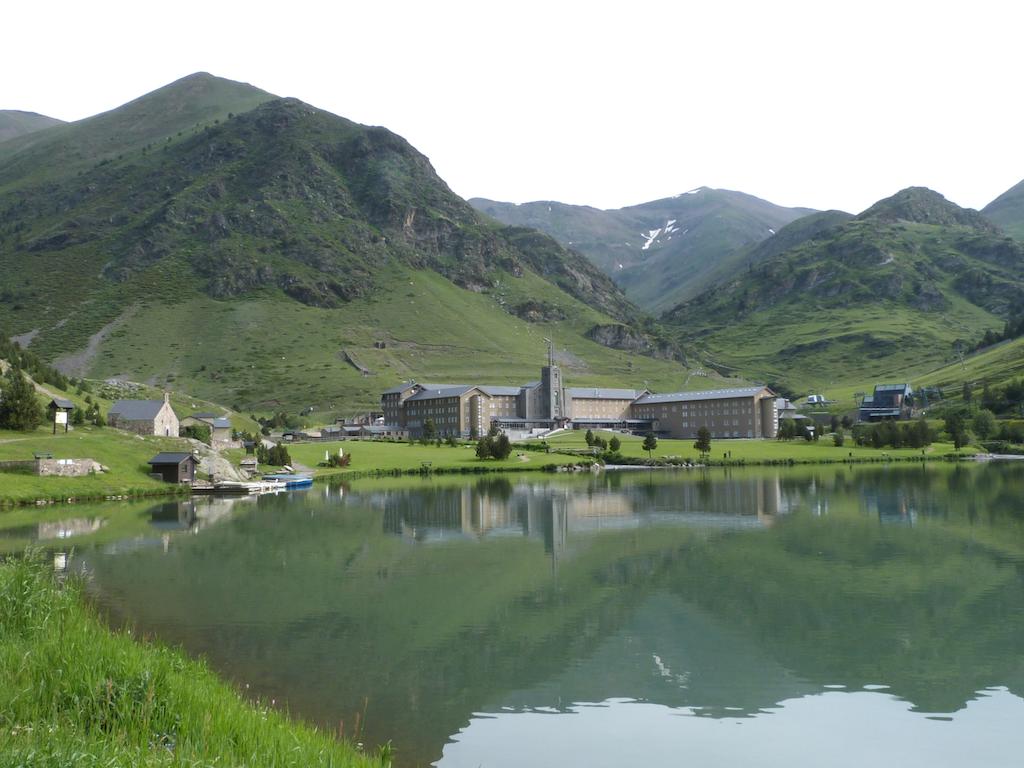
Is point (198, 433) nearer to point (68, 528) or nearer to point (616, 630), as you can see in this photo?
point (68, 528)

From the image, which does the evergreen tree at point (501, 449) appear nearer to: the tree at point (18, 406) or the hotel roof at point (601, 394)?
the tree at point (18, 406)

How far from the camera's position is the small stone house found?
89500 mm

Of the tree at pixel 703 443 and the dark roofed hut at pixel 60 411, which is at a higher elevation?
the dark roofed hut at pixel 60 411

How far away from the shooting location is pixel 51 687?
13078 mm

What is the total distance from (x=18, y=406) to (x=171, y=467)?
534 inches

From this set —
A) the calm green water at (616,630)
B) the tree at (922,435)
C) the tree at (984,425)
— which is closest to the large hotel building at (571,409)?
the tree at (984,425)

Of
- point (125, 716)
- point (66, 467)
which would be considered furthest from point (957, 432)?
point (125, 716)

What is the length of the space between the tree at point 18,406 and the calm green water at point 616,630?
32.5m

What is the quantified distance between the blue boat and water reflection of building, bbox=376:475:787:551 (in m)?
11.3

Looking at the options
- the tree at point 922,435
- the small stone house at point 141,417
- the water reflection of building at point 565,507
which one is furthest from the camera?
the tree at point 922,435

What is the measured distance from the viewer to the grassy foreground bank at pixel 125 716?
1007 cm

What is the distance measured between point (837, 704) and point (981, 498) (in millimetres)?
53069

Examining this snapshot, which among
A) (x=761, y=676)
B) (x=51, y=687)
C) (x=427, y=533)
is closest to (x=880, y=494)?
(x=427, y=533)

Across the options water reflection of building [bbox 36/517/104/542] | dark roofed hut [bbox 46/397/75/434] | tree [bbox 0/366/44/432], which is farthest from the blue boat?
water reflection of building [bbox 36/517/104/542]
